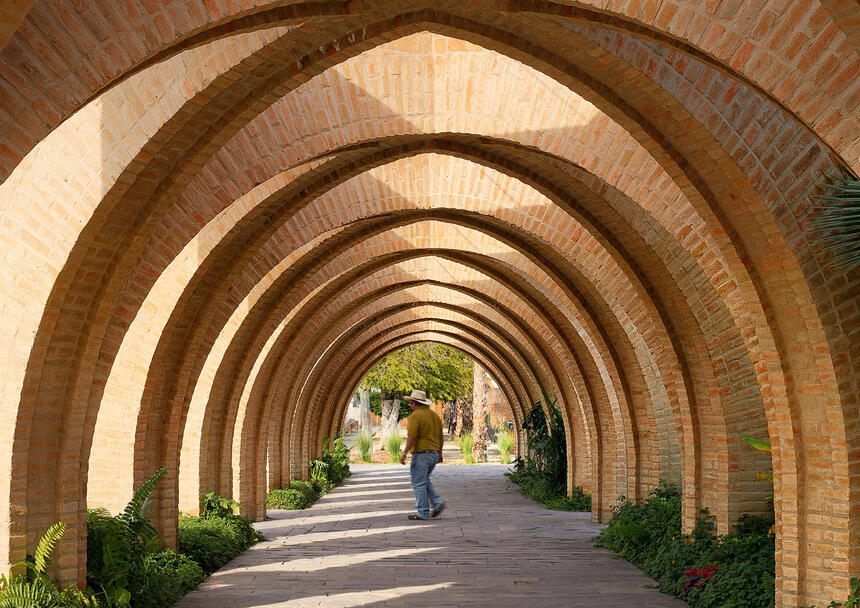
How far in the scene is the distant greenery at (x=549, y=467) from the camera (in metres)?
17.9

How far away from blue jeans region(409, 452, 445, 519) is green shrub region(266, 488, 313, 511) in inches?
118

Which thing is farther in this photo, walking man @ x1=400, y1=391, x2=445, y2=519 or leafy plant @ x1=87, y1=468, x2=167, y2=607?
walking man @ x1=400, y1=391, x2=445, y2=519

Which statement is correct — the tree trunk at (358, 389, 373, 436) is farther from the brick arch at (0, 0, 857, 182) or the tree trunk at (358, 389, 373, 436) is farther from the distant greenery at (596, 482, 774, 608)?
the brick arch at (0, 0, 857, 182)

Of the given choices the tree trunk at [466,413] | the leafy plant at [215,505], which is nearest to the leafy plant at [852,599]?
the leafy plant at [215,505]

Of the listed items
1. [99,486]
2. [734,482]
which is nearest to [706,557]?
[734,482]

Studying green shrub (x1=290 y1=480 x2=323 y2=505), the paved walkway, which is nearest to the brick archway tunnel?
the paved walkway

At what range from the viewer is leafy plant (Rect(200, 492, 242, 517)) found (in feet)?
41.8

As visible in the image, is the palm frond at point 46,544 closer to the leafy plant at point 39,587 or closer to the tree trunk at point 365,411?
Answer: the leafy plant at point 39,587

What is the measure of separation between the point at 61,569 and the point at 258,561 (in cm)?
419

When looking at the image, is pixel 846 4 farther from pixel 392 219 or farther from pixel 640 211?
pixel 392 219

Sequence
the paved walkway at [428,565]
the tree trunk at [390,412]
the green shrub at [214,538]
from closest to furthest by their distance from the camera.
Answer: the paved walkway at [428,565], the green shrub at [214,538], the tree trunk at [390,412]

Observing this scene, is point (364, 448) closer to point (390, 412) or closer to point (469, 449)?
point (469, 449)

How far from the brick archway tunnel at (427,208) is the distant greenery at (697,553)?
0.33m

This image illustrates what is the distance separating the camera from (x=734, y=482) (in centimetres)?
964
